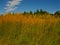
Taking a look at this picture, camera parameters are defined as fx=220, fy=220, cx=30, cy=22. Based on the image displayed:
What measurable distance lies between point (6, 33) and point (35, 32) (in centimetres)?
114

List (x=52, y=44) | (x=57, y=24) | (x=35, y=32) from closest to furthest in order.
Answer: (x=52, y=44) < (x=35, y=32) < (x=57, y=24)

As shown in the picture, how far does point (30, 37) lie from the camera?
823cm

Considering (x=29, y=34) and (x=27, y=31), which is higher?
(x=27, y=31)

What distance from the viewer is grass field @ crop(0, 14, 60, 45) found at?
26.4 ft

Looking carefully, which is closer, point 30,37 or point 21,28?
point 30,37

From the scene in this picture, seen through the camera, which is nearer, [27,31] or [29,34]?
[29,34]

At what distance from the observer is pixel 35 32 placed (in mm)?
8562

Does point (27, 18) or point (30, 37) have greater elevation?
point (27, 18)

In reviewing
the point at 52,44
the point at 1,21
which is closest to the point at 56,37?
the point at 52,44

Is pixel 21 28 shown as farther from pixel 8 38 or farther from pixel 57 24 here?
pixel 57 24

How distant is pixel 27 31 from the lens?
855 cm

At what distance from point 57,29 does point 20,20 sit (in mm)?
1650

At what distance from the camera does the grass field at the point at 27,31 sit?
8.05 m

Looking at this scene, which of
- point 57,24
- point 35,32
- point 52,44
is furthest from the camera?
point 57,24
